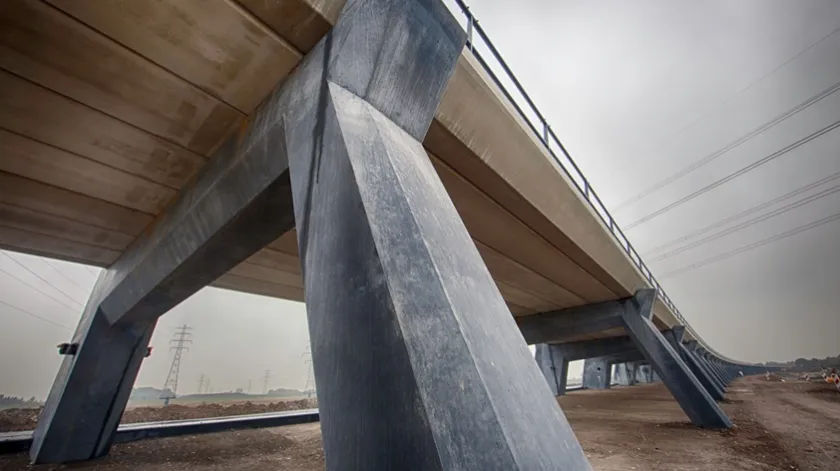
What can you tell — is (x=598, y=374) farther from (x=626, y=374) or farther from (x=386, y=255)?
(x=386, y=255)

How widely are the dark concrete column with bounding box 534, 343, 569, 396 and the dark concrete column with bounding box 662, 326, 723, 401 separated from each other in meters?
5.77

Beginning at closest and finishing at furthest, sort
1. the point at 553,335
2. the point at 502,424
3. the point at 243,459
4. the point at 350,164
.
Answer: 1. the point at 502,424
2. the point at 350,164
3. the point at 243,459
4. the point at 553,335

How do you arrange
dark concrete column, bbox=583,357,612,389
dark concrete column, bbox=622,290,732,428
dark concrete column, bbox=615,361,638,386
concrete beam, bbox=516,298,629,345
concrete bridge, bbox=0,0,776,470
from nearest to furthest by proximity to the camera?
concrete bridge, bbox=0,0,776,470 → dark concrete column, bbox=622,290,732,428 → concrete beam, bbox=516,298,629,345 → dark concrete column, bbox=583,357,612,389 → dark concrete column, bbox=615,361,638,386

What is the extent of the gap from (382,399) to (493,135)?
2.98m

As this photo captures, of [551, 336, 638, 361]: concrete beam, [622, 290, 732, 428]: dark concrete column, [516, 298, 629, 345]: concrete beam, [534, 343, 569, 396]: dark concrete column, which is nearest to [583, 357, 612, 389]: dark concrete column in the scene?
[551, 336, 638, 361]: concrete beam

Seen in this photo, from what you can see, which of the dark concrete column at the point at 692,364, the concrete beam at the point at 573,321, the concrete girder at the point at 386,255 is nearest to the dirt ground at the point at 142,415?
the concrete girder at the point at 386,255

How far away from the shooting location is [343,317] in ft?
4.32

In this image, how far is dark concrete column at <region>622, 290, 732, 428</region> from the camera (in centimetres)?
738

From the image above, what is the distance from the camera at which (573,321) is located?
34.4ft

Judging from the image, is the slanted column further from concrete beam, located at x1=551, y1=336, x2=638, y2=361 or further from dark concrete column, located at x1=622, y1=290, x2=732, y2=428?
dark concrete column, located at x1=622, y1=290, x2=732, y2=428

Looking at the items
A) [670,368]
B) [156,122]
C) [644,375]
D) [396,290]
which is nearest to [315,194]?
[396,290]

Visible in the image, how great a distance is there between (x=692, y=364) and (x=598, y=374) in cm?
1593

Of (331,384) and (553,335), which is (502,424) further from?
(553,335)

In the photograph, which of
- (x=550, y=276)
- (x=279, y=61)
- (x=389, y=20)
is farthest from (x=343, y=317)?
(x=550, y=276)
